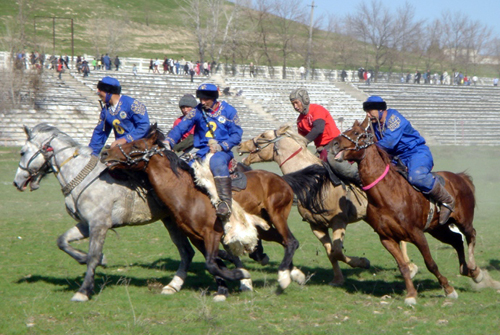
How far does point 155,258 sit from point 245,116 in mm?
27811

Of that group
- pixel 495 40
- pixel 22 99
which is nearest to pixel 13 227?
pixel 22 99

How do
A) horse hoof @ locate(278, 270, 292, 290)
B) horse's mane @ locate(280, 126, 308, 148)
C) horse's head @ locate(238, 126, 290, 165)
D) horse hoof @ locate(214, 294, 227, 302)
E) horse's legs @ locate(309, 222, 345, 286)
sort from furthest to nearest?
horse's head @ locate(238, 126, 290, 165) < horse's mane @ locate(280, 126, 308, 148) < horse's legs @ locate(309, 222, 345, 286) < horse hoof @ locate(278, 270, 292, 290) < horse hoof @ locate(214, 294, 227, 302)

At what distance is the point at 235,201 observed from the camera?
7.35m

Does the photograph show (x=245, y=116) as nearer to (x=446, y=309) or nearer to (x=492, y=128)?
(x=492, y=128)

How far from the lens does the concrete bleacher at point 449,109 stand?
37.8m

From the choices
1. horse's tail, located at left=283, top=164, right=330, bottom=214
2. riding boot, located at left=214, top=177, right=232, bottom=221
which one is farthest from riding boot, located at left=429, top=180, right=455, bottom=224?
riding boot, located at left=214, top=177, right=232, bottom=221

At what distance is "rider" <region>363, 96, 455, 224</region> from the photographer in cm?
720

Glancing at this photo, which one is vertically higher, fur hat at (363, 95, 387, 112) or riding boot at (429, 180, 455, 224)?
fur hat at (363, 95, 387, 112)

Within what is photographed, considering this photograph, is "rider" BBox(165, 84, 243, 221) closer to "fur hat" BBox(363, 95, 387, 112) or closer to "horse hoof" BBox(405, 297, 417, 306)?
"fur hat" BBox(363, 95, 387, 112)

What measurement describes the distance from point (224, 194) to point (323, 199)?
1691 millimetres

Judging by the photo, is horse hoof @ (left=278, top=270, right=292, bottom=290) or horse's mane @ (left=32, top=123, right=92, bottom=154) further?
horse's mane @ (left=32, top=123, right=92, bottom=154)

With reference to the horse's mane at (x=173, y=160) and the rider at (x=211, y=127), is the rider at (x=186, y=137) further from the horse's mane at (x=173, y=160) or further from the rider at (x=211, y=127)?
the horse's mane at (x=173, y=160)

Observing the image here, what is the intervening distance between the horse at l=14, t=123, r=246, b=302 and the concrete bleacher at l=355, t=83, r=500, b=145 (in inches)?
1248

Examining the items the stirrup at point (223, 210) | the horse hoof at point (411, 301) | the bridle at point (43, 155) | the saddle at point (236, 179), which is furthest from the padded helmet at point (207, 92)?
the horse hoof at point (411, 301)
